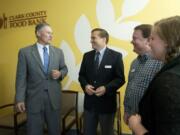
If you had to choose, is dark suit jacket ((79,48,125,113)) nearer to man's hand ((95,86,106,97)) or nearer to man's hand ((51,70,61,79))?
man's hand ((95,86,106,97))

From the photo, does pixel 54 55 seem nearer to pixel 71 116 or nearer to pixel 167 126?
pixel 71 116

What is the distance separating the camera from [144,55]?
7.44ft

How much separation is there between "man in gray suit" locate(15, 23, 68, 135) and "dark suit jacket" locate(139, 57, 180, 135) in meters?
2.01

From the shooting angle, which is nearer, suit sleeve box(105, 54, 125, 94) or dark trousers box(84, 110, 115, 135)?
suit sleeve box(105, 54, 125, 94)

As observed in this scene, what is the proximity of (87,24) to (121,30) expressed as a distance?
0.56m

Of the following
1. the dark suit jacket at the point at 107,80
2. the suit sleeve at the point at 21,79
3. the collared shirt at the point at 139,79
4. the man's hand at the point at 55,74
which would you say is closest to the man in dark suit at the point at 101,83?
the dark suit jacket at the point at 107,80

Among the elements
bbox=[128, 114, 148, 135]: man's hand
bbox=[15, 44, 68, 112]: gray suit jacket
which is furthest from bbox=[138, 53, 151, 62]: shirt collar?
bbox=[15, 44, 68, 112]: gray suit jacket

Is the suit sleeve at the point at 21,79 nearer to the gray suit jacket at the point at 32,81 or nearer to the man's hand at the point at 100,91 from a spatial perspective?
the gray suit jacket at the point at 32,81

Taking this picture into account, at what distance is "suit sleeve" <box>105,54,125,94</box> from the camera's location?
277 centimetres

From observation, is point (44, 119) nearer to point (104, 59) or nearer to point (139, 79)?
point (104, 59)

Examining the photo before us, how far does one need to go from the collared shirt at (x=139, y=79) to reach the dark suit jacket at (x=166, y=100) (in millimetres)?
1006

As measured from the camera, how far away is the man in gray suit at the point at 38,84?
117 inches

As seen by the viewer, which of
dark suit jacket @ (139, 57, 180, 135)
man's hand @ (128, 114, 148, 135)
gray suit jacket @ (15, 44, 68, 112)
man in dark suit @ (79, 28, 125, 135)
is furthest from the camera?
gray suit jacket @ (15, 44, 68, 112)

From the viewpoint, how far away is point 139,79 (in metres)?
2.16
